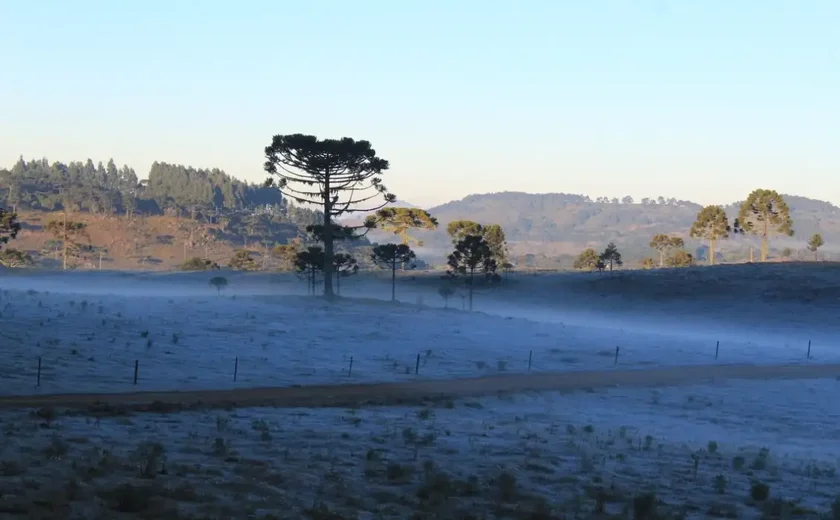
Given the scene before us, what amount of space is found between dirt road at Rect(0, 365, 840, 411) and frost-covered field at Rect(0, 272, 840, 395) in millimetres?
1652

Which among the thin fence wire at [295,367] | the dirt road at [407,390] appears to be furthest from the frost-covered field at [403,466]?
the thin fence wire at [295,367]

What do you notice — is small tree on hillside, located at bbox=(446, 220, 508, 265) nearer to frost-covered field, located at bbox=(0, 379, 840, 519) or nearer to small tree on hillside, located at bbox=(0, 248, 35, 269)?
small tree on hillside, located at bbox=(0, 248, 35, 269)

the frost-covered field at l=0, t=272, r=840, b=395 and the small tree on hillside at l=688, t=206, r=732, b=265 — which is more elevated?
the small tree on hillside at l=688, t=206, r=732, b=265

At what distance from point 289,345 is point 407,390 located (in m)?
12.1

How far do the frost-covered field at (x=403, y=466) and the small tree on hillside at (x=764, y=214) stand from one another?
99.2 metres

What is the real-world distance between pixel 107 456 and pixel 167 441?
98.0 inches

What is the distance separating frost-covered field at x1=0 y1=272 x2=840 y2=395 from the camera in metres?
31.5

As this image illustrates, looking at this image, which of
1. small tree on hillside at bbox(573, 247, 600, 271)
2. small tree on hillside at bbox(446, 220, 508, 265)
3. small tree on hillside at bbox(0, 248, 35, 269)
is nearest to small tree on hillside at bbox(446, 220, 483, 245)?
small tree on hillside at bbox(446, 220, 508, 265)

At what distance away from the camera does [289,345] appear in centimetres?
4141

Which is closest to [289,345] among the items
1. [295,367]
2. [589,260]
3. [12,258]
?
[295,367]

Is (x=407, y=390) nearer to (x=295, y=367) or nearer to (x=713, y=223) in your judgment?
(x=295, y=367)

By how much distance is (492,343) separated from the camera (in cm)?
4747

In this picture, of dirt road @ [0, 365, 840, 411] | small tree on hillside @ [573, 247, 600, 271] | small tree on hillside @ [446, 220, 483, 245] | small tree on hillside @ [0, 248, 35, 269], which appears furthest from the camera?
small tree on hillside @ [573, 247, 600, 271]

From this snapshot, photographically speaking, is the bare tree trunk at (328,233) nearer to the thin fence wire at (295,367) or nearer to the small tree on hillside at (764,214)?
the thin fence wire at (295,367)
